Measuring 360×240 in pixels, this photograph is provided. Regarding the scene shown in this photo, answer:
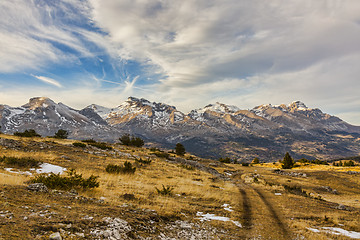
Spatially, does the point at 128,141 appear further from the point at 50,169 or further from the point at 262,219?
the point at 262,219

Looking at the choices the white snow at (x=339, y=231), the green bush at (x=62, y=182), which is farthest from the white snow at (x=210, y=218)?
the green bush at (x=62, y=182)

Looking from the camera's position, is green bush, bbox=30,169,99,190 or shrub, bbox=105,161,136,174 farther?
shrub, bbox=105,161,136,174

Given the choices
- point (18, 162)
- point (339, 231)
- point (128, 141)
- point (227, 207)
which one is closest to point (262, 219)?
point (227, 207)

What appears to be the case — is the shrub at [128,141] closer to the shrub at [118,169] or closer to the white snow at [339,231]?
the shrub at [118,169]

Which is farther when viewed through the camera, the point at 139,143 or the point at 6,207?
the point at 139,143

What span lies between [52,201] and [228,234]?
829cm

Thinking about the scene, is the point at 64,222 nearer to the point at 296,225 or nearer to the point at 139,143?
the point at 296,225

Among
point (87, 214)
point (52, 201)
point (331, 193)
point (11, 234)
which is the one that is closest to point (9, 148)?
point (52, 201)

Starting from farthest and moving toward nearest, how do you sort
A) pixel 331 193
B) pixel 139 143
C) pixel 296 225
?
pixel 139 143, pixel 331 193, pixel 296 225

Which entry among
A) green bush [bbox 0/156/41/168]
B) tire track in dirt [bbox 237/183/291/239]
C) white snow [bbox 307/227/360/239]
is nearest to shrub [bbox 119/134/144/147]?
green bush [bbox 0/156/41/168]

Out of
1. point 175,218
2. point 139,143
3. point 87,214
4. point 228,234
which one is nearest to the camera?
point 87,214

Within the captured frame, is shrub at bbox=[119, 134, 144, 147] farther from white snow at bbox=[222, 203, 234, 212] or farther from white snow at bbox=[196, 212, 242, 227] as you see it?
white snow at bbox=[196, 212, 242, 227]

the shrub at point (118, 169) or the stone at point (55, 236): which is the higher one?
the stone at point (55, 236)

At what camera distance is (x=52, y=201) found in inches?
343
